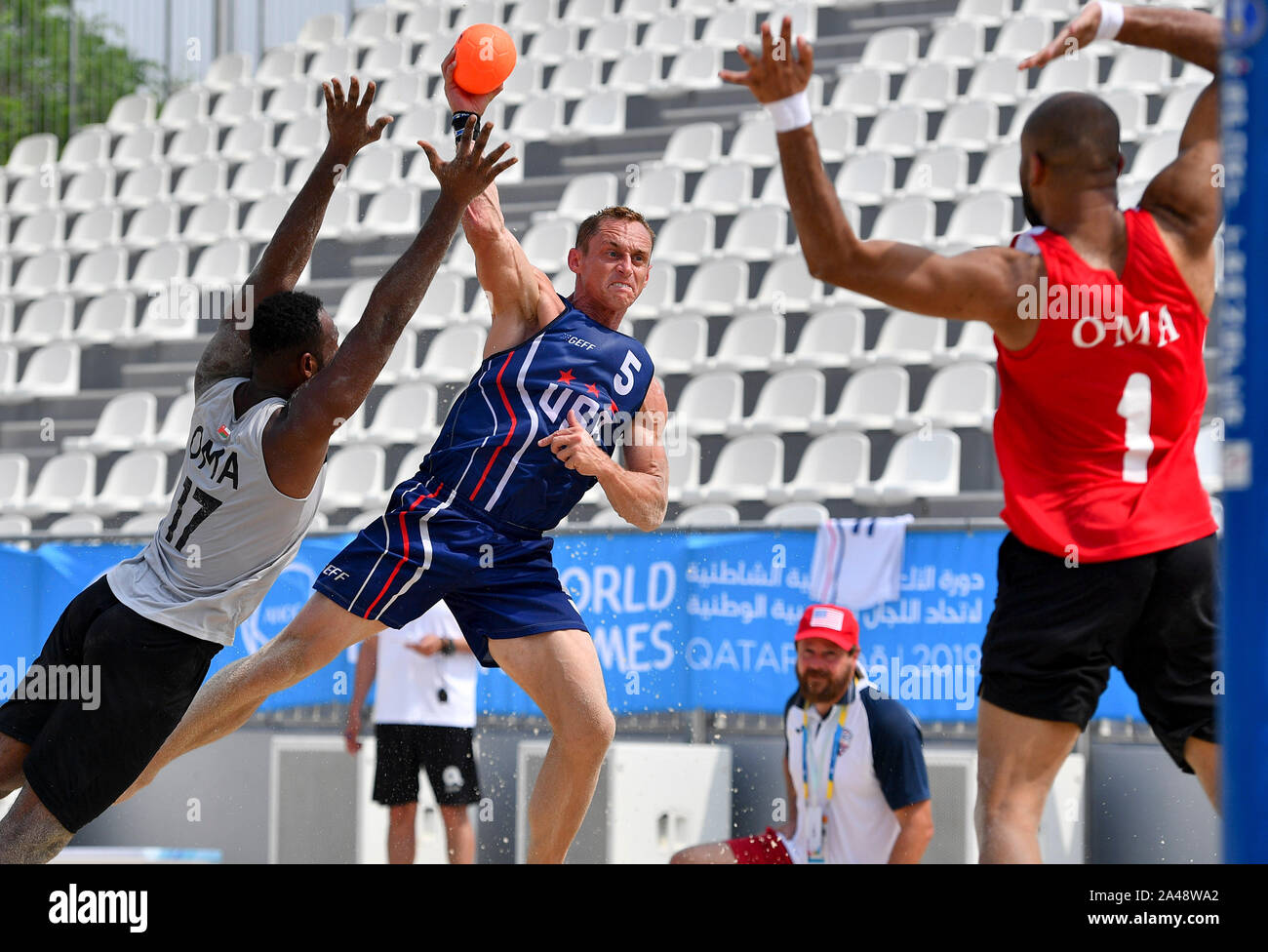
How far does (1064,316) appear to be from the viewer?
10.6 feet

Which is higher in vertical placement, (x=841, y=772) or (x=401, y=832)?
(x=841, y=772)

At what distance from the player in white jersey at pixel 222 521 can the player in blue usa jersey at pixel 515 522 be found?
0.30 m

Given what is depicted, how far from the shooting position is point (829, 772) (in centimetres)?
622

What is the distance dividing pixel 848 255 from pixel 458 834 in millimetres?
4430

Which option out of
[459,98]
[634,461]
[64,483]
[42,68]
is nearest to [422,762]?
[634,461]

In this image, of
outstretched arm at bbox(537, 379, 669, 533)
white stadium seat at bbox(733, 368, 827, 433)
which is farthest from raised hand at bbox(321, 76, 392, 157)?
white stadium seat at bbox(733, 368, 827, 433)

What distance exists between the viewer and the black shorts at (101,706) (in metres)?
3.80

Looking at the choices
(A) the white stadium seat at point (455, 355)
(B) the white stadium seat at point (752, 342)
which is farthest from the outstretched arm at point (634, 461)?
(A) the white stadium seat at point (455, 355)

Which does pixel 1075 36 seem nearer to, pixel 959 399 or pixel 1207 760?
pixel 1207 760

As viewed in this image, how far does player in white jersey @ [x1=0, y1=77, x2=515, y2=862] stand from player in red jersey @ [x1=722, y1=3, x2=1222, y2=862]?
1.16m

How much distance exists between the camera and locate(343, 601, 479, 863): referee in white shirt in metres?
6.91

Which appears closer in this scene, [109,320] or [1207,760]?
[1207,760]
